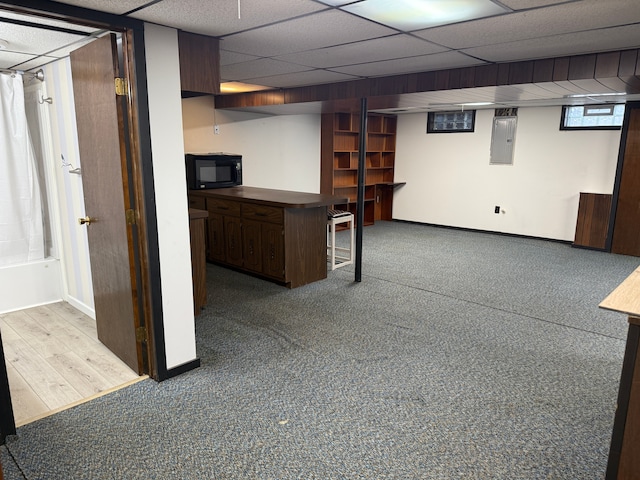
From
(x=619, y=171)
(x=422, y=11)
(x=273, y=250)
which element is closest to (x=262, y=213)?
(x=273, y=250)

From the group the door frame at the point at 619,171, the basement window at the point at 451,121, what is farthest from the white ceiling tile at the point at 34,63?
the door frame at the point at 619,171

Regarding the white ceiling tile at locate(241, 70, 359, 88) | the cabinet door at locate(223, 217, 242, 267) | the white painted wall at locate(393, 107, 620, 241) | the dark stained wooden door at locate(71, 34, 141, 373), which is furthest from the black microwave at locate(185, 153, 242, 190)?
the white painted wall at locate(393, 107, 620, 241)

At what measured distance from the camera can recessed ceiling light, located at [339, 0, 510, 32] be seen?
1964 millimetres

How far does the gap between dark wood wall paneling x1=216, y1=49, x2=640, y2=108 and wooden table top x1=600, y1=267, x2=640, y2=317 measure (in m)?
1.81

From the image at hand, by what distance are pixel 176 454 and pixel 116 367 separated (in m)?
1.02

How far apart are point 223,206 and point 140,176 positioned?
244 centimetres

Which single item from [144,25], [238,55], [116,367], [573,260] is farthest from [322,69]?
[573,260]

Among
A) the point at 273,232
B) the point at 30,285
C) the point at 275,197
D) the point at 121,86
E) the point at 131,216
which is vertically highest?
the point at 121,86

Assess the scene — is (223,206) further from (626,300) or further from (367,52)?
(626,300)

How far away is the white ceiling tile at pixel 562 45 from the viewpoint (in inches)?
98.3

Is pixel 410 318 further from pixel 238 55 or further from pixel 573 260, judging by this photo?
pixel 573 260

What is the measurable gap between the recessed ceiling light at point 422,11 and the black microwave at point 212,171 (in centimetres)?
312

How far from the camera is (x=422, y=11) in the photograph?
2100mm

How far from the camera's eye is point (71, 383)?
102 inches
